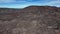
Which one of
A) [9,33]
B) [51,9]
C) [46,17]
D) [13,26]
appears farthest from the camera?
[51,9]

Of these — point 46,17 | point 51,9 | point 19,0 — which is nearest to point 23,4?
point 19,0

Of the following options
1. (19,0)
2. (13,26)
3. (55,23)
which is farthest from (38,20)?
(19,0)

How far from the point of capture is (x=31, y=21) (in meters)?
1.40

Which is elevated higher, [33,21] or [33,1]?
[33,1]

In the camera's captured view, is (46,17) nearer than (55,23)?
No

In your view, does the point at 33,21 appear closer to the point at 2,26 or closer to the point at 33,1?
the point at 2,26

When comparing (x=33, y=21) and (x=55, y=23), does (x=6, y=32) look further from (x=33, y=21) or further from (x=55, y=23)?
(x=55, y=23)

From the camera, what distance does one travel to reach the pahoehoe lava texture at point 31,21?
1249 millimetres

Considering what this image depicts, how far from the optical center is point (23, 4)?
2.39m

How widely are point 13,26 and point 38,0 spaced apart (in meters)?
1.32

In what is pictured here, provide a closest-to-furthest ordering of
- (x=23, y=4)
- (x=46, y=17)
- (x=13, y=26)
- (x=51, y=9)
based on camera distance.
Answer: (x=13, y=26)
(x=46, y=17)
(x=51, y=9)
(x=23, y=4)

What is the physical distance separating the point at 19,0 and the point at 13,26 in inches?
50.9

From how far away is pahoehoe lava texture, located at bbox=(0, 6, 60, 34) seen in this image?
125 centimetres

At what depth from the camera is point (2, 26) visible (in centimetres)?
134
